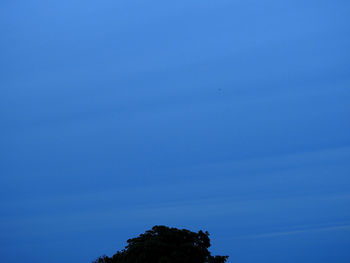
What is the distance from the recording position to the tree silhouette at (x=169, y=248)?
1264 inches

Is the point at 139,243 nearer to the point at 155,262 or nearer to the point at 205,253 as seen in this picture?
the point at 155,262

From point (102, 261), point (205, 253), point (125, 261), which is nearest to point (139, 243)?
point (125, 261)

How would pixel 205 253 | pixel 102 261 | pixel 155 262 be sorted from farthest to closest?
pixel 102 261 < pixel 205 253 < pixel 155 262

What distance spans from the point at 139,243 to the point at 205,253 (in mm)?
4828

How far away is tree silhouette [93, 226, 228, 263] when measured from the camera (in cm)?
3209

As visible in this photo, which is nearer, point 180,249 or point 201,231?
point 180,249

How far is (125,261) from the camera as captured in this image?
3341 centimetres

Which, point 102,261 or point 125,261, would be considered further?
point 102,261

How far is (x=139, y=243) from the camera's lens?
33500 millimetres

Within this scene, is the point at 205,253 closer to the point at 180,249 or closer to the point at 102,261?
the point at 180,249

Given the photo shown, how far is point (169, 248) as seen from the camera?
33.0 meters

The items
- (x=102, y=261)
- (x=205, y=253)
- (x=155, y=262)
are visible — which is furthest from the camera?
(x=102, y=261)

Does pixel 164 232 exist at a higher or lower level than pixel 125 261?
higher

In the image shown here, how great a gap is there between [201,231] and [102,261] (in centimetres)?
1135
